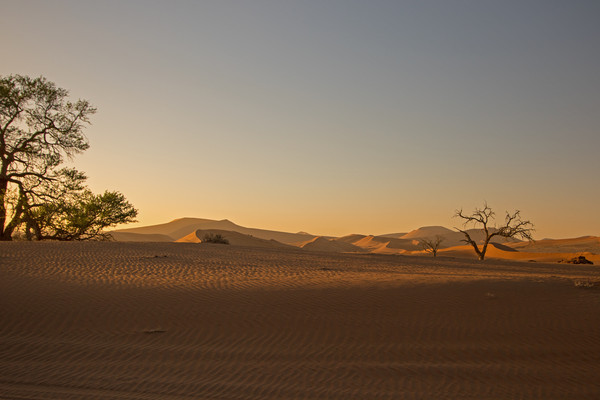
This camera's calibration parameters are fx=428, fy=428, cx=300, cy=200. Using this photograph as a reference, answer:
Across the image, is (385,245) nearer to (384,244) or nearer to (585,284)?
(384,244)

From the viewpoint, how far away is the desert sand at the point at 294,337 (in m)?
6.25

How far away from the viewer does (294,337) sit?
338 inches

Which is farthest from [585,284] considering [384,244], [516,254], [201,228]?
[201,228]

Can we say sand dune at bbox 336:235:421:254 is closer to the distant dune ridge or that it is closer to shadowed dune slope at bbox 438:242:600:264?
the distant dune ridge

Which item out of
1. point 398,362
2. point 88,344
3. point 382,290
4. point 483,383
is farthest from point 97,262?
point 483,383

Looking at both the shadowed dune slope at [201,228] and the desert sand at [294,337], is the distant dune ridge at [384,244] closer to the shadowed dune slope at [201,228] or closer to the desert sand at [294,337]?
the shadowed dune slope at [201,228]

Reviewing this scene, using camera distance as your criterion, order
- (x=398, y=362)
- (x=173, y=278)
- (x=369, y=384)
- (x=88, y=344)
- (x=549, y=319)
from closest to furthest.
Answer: (x=369, y=384)
(x=398, y=362)
(x=88, y=344)
(x=549, y=319)
(x=173, y=278)

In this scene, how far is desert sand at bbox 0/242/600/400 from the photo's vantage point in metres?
6.25

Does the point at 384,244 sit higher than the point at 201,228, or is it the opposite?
the point at 201,228

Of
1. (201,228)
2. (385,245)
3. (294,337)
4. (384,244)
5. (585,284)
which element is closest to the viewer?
(294,337)

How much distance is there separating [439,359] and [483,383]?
1.03 meters

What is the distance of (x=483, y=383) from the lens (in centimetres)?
652

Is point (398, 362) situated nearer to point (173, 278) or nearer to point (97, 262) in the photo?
point (173, 278)

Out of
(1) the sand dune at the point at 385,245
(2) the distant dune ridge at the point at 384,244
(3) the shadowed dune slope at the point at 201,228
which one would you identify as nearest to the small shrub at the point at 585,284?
(2) the distant dune ridge at the point at 384,244
